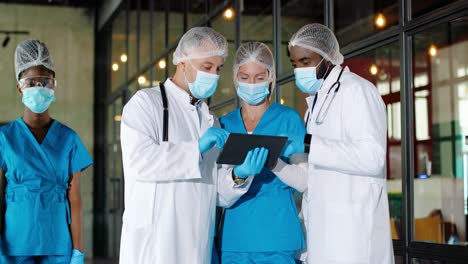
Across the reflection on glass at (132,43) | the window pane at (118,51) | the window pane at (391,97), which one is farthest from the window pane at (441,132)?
the window pane at (118,51)

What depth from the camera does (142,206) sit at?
7.79 feet

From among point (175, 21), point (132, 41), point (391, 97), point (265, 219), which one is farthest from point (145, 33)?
point (265, 219)

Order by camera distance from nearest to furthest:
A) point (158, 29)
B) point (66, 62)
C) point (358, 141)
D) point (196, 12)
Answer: point (358, 141) < point (196, 12) < point (158, 29) < point (66, 62)

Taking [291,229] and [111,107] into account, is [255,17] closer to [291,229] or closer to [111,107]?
[291,229]

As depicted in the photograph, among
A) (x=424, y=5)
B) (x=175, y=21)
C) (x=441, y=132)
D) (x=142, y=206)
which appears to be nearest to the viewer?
(x=142, y=206)

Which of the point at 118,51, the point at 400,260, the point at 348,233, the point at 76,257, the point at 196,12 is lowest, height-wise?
the point at 400,260

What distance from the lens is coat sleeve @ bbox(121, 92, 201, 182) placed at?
233cm

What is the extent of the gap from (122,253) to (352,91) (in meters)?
0.94

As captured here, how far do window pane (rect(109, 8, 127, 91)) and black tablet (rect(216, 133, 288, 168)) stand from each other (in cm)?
840

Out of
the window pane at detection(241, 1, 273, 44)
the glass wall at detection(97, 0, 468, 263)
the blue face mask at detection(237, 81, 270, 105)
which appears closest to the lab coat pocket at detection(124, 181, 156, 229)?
the blue face mask at detection(237, 81, 270, 105)

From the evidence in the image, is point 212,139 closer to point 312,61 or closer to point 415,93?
point 312,61

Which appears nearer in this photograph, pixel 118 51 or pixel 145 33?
pixel 145 33

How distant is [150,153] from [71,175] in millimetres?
545

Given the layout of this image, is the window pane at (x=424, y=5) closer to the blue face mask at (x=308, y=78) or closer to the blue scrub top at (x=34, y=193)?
the blue face mask at (x=308, y=78)
